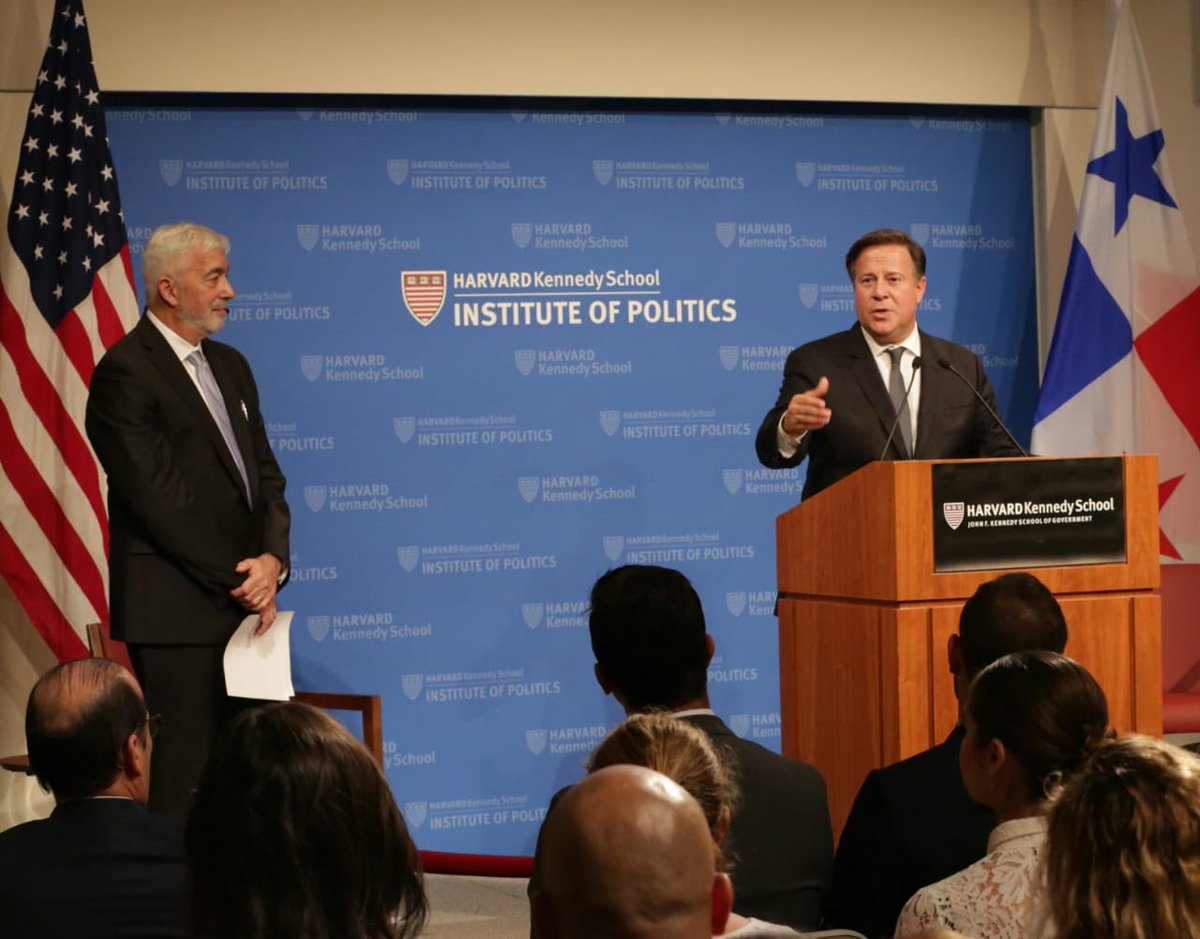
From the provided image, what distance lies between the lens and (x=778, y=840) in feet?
8.13

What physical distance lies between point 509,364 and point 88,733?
4.01 m

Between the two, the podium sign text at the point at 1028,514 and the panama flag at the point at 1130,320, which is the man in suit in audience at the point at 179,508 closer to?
the podium sign text at the point at 1028,514

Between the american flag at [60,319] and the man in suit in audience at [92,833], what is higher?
the american flag at [60,319]

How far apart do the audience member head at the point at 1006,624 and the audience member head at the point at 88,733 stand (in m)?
1.58

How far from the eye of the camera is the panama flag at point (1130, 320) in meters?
6.53

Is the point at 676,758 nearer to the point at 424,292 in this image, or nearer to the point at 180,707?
the point at 180,707

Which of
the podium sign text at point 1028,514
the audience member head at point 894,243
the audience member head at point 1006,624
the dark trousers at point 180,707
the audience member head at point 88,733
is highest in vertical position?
the audience member head at point 894,243

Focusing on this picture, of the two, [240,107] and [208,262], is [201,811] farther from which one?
[240,107]

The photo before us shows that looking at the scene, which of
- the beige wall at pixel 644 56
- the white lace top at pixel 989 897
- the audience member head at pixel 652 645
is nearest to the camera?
the white lace top at pixel 989 897

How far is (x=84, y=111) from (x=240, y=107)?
0.74m

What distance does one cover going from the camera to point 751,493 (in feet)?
21.9

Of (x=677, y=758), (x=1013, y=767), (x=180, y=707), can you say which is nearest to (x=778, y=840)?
(x=1013, y=767)

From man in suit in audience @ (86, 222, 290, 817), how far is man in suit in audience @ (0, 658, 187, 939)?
1815 millimetres

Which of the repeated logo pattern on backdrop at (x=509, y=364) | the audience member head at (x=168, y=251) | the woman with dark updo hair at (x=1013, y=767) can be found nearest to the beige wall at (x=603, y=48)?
the repeated logo pattern on backdrop at (x=509, y=364)
